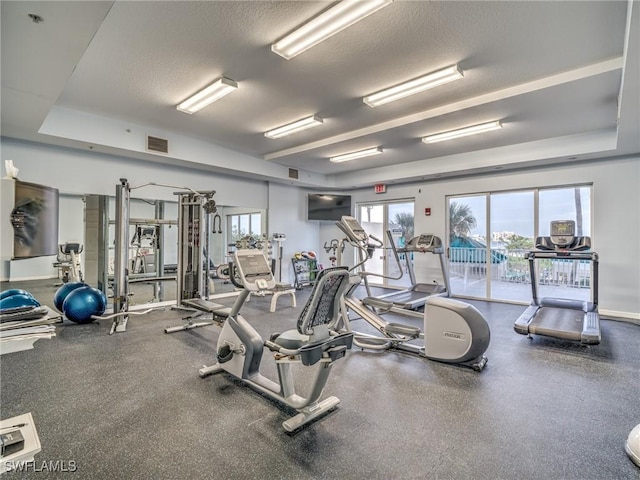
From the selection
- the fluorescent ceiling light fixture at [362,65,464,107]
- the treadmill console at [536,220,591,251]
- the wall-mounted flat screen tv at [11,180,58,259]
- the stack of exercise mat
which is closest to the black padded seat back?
the stack of exercise mat

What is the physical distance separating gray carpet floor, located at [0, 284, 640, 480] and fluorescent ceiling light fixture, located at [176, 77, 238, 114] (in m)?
3.01

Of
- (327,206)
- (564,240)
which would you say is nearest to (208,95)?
(327,206)

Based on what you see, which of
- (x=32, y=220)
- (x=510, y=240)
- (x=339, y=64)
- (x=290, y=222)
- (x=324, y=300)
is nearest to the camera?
(x=32, y=220)

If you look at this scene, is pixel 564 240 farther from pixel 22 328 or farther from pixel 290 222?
pixel 22 328

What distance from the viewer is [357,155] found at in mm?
6406

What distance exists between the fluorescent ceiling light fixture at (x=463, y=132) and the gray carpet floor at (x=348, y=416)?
3.08 meters

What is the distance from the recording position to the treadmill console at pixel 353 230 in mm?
3934

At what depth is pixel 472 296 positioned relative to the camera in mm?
6930

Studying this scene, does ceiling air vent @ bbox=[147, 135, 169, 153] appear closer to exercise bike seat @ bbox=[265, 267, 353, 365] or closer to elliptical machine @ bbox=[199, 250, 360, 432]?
elliptical machine @ bbox=[199, 250, 360, 432]

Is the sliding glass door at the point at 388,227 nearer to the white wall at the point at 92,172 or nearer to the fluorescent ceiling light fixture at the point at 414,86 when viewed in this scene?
the white wall at the point at 92,172

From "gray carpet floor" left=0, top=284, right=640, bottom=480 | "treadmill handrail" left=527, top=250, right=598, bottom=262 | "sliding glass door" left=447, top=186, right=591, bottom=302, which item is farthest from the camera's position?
"sliding glass door" left=447, top=186, right=591, bottom=302

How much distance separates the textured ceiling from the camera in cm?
244

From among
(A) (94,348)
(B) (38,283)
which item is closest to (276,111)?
(A) (94,348)

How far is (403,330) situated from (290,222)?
5388mm
